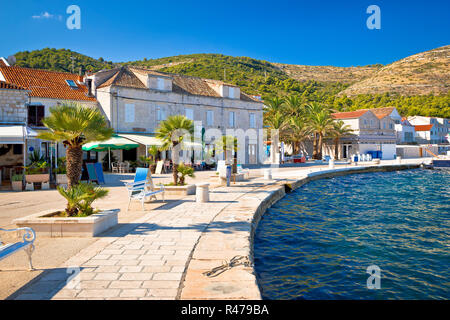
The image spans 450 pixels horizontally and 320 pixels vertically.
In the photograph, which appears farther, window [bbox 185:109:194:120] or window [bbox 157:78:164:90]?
window [bbox 185:109:194:120]

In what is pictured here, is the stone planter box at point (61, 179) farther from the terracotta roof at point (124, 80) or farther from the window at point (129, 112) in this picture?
the terracotta roof at point (124, 80)

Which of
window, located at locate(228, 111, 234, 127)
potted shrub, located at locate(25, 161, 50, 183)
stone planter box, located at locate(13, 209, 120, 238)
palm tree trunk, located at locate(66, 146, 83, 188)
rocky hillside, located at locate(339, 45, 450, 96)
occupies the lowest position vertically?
stone planter box, located at locate(13, 209, 120, 238)

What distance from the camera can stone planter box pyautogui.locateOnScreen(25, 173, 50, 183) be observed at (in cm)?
1391

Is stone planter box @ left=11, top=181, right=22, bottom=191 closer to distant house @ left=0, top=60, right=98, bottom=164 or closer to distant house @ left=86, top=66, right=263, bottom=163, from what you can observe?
distant house @ left=0, top=60, right=98, bottom=164

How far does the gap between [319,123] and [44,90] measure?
96.3 feet

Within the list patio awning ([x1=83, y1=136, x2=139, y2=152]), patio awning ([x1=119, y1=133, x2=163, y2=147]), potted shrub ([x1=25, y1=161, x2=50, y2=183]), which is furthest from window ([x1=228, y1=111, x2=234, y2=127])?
potted shrub ([x1=25, y1=161, x2=50, y2=183])

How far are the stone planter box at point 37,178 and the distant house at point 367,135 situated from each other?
124ft

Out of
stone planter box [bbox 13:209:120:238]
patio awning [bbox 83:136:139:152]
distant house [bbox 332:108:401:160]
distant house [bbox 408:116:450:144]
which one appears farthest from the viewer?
distant house [bbox 408:116:450:144]

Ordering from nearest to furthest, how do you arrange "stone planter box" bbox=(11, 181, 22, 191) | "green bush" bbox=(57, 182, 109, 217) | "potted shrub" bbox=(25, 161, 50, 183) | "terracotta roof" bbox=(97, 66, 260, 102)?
"green bush" bbox=(57, 182, 109, 217), "stone planter box" bbox=(11, 181, 22, 191), "potted shrub" bbox=(25, 161, 50, 183), "terracotta roof" bbox=(97, 66, 260, 102)

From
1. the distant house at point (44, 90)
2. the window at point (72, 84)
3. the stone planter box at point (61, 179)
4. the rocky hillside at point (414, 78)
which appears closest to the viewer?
the stone planter box at point (61, 179)

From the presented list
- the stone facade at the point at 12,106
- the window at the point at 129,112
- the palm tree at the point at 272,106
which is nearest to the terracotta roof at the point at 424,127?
the palm tree at the point at 272,106

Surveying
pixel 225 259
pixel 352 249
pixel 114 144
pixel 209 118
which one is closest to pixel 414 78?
pixel 209 118

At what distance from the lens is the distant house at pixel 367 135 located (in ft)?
144

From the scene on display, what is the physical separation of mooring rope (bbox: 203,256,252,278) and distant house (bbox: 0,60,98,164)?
2135 cm
